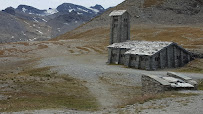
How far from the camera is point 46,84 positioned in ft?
118

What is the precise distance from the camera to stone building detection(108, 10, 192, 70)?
157 ft

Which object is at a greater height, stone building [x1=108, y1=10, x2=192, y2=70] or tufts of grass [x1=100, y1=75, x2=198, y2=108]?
stone building [x1=108, y1=10, x2=192, y2=70]

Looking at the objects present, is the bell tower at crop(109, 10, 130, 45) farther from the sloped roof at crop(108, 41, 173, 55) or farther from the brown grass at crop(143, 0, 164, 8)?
the brown grass at crop(143, 0, 164, 8)

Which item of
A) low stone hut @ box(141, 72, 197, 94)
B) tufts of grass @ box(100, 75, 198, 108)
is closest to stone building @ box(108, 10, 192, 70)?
tufts of grass @ box(100, 75, 198, 108)

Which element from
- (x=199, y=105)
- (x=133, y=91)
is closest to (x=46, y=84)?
(x=133, y=91)

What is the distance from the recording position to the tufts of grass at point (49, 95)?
23.7 metres

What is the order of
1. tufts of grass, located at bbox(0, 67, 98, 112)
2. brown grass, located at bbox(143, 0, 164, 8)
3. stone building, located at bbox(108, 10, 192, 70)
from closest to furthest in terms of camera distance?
tufts of grass, located at bbox(0, 67, 98, 112) < stone building, located at bbox(108, 10, 192, 70) < brown grass, located at bbox(143, 0, 164, 8)

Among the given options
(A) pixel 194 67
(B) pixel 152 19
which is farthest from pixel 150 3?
(A) pixel 194 67

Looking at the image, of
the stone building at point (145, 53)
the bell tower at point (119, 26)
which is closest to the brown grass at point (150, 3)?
the bell tower at point (119, 26)

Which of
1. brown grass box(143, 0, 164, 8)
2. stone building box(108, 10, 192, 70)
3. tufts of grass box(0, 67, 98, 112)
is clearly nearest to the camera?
tufts of grass box(0, 67, 98, 112)

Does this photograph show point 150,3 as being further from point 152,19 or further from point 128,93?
point 128,93

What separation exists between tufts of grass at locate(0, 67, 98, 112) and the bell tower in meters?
21.0

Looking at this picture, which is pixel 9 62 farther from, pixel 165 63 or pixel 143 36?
pixel 143 36

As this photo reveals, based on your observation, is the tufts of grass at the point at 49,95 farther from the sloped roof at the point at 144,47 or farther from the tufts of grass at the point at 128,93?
the sloped roof at the point at 144,47
